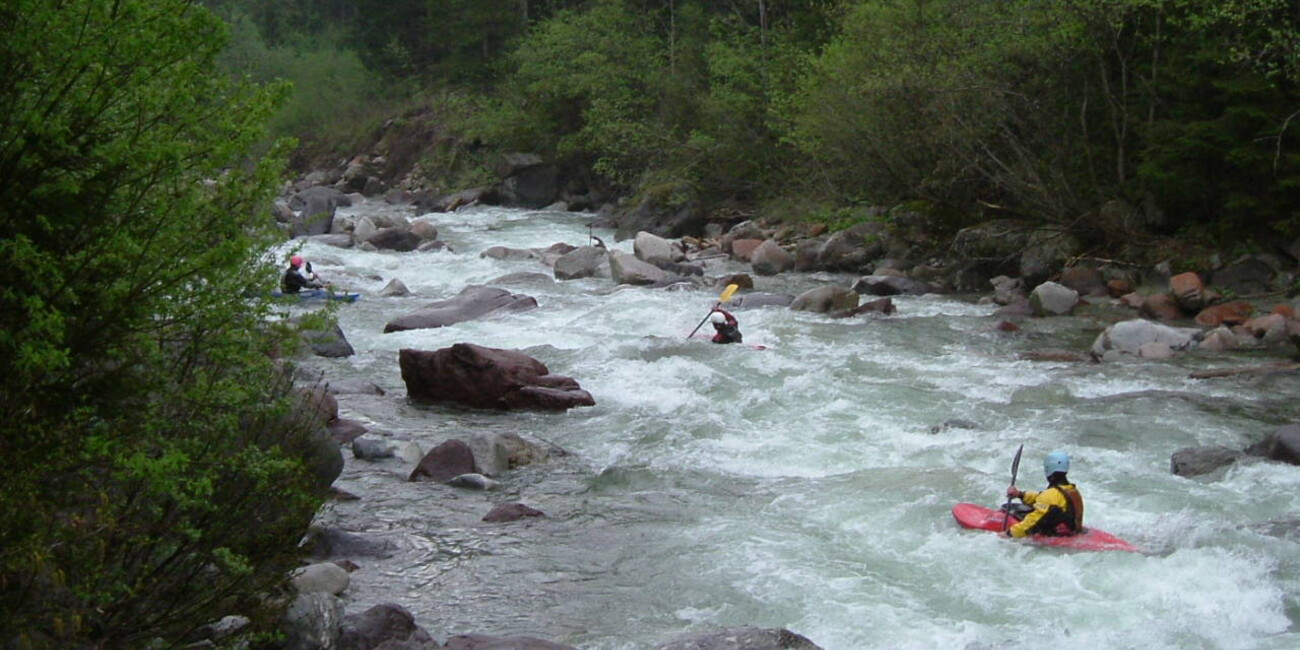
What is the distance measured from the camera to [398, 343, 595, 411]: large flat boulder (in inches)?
469

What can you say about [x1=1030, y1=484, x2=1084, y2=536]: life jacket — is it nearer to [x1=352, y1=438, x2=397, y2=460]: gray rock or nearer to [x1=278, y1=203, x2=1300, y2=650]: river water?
[x1=278, y1=203, x2=1300, y2=650]: river water

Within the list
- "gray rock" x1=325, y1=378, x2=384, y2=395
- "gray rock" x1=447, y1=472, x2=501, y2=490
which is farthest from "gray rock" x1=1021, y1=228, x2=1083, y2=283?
"gray rock" x1=447, y1=472, x2=501, y2=490

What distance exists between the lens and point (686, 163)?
2853 centimetres

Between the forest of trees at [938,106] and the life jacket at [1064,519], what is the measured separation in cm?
758

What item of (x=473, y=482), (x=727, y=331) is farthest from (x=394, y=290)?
(x=473, y=482)

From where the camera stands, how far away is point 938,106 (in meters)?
19.5

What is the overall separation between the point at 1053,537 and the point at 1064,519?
141 mm

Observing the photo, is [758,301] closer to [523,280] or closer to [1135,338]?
[523,280]

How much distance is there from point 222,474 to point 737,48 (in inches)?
1005

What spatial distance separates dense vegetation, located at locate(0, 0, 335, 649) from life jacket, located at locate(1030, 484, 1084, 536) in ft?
16.2

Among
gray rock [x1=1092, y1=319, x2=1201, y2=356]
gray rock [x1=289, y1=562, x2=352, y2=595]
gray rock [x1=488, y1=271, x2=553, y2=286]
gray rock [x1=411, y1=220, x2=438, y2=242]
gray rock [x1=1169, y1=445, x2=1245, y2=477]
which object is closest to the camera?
gray rock [x1=289, y1=562, x2=352, y2=595]

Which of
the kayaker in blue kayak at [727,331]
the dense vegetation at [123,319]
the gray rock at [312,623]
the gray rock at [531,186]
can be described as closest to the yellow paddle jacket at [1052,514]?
the gray rock at [312,623]

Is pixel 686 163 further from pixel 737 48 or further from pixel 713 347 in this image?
pixel 713 347

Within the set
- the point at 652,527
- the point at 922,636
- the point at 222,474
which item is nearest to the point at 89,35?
the point at 222,474
